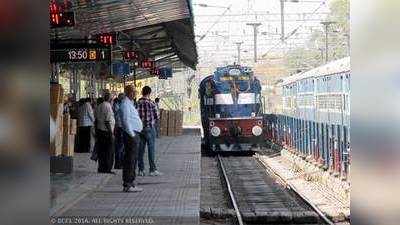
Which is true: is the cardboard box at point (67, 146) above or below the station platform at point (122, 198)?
above

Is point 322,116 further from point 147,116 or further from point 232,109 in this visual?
point 232,109

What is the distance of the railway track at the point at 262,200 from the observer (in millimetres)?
11008

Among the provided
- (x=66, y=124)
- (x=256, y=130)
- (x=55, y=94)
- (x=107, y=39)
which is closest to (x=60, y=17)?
(x=55, y=94)

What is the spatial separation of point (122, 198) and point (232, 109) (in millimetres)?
13957

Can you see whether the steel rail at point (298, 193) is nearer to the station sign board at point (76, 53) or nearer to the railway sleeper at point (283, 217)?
the railway sleeper at point (283, 217)

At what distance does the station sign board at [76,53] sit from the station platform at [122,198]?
7.43ft

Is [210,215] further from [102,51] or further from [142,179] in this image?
[102,51]

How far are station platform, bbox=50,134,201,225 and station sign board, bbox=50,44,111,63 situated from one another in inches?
89.2

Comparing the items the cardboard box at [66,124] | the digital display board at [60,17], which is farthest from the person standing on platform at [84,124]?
the digital display board at [60,17]

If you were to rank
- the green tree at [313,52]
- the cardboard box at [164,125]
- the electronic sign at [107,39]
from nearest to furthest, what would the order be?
the electronic sign at [107,39], the green tree at [313,52], the cardboard box at [164,125]

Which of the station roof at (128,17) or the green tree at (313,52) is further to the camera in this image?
the green tree at (313,52)
